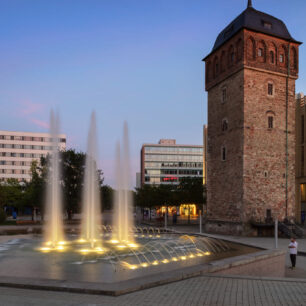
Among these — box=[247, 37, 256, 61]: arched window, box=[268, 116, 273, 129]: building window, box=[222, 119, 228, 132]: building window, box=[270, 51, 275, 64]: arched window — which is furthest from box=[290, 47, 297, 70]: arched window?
box=[222, 119, 228, 132]: building window

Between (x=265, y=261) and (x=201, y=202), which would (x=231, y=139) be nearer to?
(x=201, y=202)

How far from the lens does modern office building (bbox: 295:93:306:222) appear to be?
138ft

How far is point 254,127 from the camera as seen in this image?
3073 centimetres

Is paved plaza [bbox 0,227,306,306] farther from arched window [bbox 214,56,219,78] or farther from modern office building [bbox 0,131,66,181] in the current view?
modern office building [bbox 0,131,66,181]

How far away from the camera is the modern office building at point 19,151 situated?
98000 mm

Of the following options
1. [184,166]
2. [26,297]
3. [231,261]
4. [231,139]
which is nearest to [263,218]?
[231,139]

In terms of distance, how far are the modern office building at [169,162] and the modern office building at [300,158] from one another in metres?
64.6

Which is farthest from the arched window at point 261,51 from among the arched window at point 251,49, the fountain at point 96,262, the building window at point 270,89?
the fountain at point 96,262

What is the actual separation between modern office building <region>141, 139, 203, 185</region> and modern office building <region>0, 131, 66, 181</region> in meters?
27.1

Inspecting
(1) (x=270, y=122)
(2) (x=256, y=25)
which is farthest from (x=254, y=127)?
(2) (x=256, y=25)

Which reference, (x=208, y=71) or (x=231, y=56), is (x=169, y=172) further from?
(x=231, y=56)

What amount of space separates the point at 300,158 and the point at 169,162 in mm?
67711

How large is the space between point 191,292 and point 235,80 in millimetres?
26076

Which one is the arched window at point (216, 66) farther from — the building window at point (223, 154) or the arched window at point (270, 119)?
the building window at point (223, 154)
